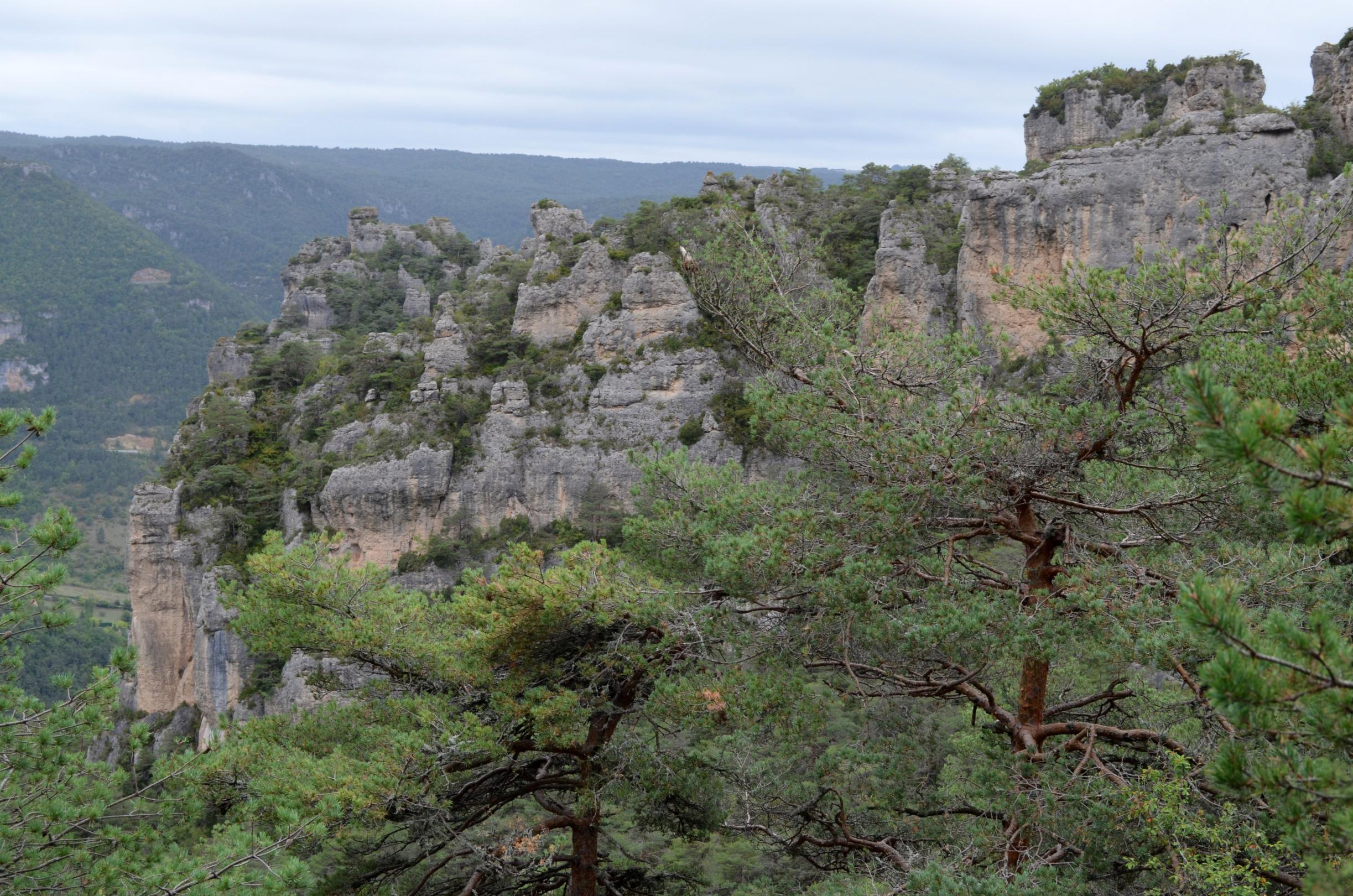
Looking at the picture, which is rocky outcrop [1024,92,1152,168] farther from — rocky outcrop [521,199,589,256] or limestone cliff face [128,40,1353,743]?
rocky outcrop [521,199,589,256]

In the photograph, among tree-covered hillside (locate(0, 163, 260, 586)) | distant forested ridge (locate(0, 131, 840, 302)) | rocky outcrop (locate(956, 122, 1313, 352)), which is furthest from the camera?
distant forested ridge (locate(0, 131, 840, 302))

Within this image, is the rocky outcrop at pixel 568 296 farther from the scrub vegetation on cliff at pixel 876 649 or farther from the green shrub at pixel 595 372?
the scrub vegetation on cliff at pixel 876 649

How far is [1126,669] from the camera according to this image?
35.4ft

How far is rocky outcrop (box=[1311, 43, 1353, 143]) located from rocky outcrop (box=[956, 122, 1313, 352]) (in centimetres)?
115

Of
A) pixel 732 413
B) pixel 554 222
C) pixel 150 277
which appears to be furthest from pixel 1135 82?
pixel 150 277

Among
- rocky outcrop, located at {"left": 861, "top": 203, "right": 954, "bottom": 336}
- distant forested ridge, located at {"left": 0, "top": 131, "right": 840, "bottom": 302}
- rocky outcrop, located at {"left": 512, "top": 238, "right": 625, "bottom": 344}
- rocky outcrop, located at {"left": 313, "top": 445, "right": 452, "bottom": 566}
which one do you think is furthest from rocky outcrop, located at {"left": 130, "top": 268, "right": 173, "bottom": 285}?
rocky outcrop, located at {"left": 861, "top": 203, "right": 954, "bottom": 336}

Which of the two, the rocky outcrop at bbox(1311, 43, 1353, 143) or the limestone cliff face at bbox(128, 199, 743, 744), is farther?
the limestone cliff face at bbox(128, 199, 743, 744)

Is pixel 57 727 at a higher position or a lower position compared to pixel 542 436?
higher

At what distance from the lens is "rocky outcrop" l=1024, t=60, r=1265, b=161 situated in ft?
88.7

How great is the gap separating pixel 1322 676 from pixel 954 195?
31536mm

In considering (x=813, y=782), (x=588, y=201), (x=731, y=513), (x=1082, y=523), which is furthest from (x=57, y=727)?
(x=588, y=201)

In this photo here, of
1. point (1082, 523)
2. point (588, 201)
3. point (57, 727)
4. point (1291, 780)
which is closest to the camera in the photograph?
point (1291, 780)

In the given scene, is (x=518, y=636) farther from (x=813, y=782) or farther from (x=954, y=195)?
(x=954, y=195)

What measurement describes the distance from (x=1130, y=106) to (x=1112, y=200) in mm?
6574
